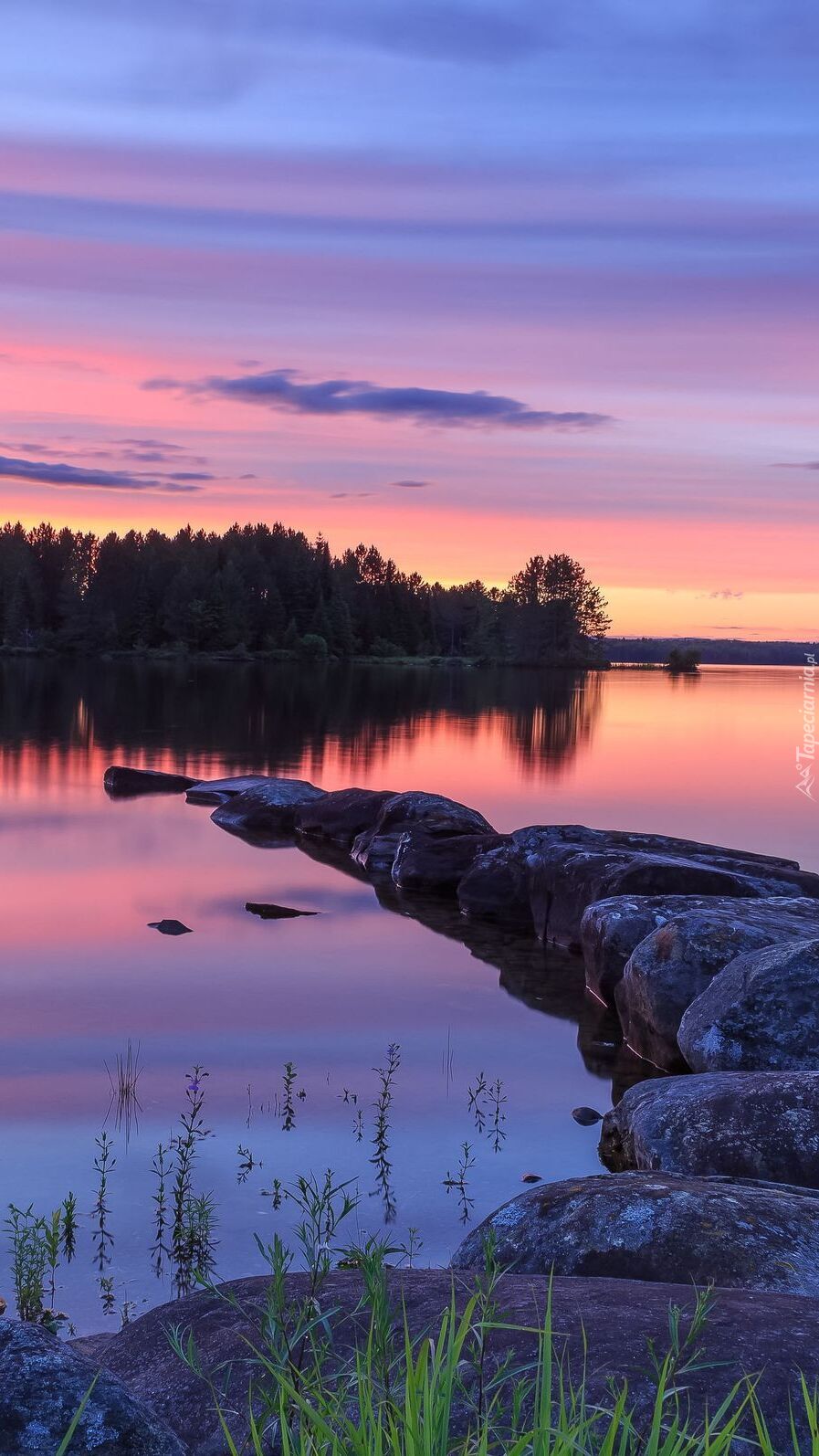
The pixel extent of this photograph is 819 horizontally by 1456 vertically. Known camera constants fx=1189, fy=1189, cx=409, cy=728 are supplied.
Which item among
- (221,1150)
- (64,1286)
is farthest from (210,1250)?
(221,1150)

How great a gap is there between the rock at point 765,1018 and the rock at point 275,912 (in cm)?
791

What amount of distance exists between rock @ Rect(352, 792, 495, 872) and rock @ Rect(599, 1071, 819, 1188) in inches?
464

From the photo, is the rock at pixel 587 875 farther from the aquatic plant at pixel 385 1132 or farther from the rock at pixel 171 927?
the aquatic plant at pixel 385 1132

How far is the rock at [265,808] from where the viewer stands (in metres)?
24.1

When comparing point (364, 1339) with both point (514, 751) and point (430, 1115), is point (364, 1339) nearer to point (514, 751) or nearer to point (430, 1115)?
point (430, 1115)

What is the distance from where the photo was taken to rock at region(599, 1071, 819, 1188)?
707cm

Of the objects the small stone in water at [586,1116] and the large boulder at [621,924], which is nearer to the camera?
the small stone in water at [586,1116]

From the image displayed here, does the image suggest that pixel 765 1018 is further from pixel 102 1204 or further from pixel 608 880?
pixel 608 880

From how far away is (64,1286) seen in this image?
269 inches

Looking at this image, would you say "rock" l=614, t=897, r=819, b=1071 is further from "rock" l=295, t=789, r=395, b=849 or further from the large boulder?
"rock" l=295, t=789, r=395, b=849

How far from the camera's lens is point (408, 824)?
67.5ft

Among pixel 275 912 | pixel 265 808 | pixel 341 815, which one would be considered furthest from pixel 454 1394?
pixel 265 808

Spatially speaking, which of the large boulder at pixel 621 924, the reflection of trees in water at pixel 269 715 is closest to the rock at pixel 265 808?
the reflection of trees in water at pixel 269 715

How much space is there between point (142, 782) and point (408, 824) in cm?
1081
